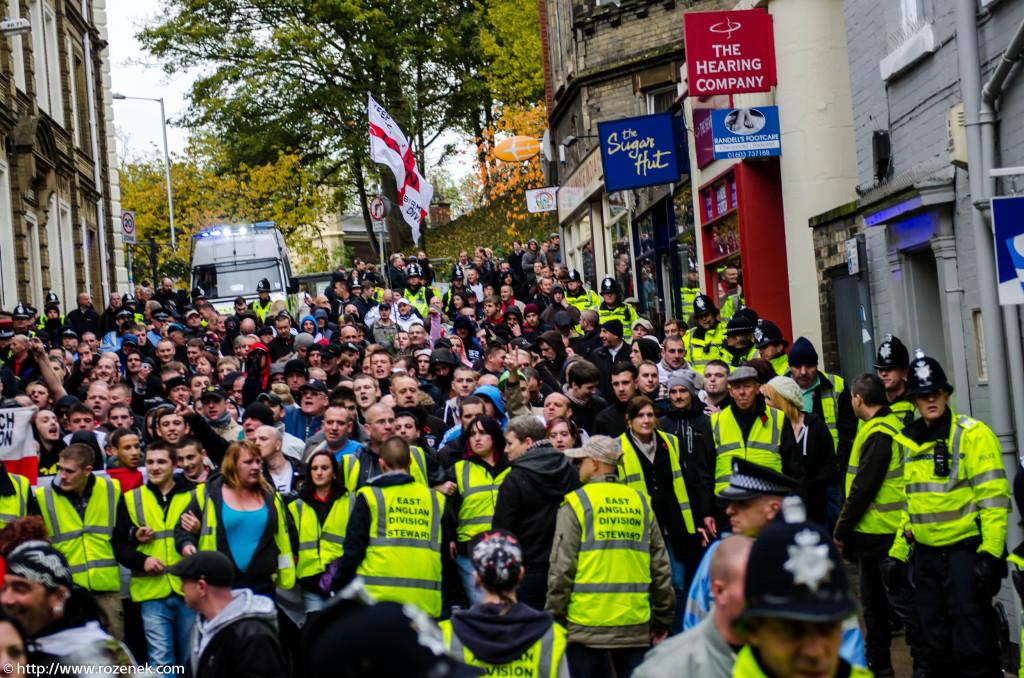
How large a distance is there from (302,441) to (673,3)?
20437 millimetres

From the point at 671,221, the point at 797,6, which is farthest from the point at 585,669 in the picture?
the point at 671,221

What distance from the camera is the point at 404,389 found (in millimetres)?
10484

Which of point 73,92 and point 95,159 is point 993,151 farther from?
point 95,159

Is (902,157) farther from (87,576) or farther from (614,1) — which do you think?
(614,1)

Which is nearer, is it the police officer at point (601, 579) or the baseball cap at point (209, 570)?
the baseball cap at point (209, 570)

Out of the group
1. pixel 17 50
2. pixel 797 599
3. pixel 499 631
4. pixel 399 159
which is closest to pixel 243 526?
pixel 499 631

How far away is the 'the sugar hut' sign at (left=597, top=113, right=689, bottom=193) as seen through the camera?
21109 mm

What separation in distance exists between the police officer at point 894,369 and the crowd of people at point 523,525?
0.02 m

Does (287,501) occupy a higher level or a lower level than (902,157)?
lower

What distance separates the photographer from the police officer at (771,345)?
11.0 meters

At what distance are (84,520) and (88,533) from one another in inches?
3.7

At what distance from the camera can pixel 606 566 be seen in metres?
6.73

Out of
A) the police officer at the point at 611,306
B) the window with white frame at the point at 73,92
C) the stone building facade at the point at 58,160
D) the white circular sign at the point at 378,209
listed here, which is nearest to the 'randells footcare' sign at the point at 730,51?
the police officer at the point at 611,306

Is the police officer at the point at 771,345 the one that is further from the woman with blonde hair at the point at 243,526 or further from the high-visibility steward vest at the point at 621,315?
the high-visibility steward vest at the point at 621,315
